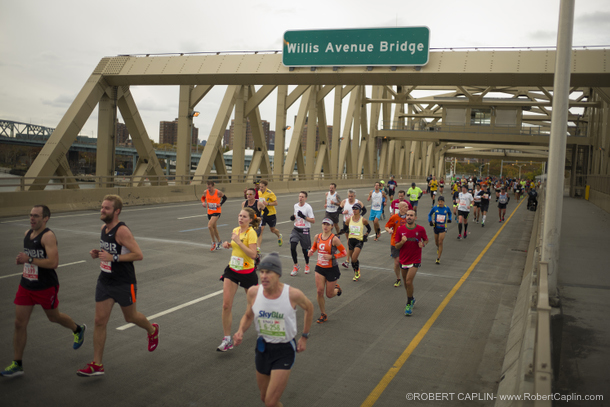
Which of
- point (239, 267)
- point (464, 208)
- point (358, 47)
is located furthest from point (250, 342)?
point (358, 47)

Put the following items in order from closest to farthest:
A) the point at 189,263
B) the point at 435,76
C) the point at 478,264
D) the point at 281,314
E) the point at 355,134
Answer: the point at 281,314, the point at 189,263, the point at 478,264, the point at 435,76, the point at 355,134

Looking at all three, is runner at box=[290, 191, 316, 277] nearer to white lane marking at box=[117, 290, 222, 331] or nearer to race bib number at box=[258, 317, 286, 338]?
white lane marking at box=[117, 290, 222, 331]

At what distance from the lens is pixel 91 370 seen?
5402mm

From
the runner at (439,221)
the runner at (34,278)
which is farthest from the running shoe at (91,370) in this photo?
the runner at (439,221)

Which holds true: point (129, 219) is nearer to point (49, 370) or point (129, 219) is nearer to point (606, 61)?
point (49, 370)

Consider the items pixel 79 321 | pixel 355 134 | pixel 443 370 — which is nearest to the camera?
pixel 443 370

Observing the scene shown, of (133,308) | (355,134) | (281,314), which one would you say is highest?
(355,134)

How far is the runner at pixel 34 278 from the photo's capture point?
17.6 ft

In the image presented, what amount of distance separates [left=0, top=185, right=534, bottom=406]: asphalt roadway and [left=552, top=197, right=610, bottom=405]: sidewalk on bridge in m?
0.76

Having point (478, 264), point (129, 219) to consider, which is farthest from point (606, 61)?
point (129, 219)

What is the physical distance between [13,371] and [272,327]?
9.98 feet

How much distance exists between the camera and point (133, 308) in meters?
5.64

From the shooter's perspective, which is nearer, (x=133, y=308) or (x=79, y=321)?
(x=133, y=308)

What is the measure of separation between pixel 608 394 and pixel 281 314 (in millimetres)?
3524
